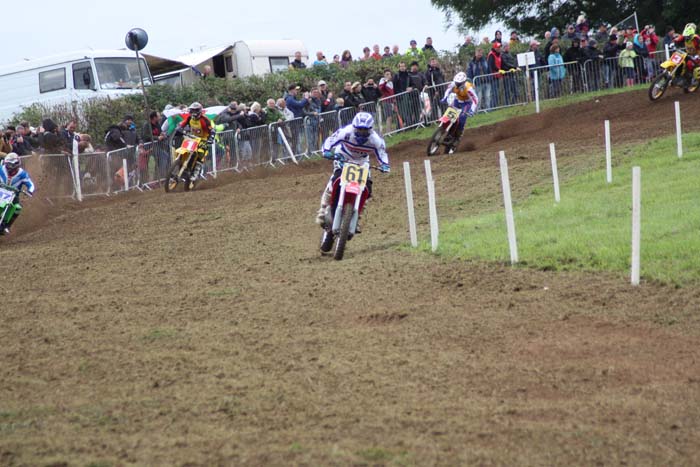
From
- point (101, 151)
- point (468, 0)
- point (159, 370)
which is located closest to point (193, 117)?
point (101, 151)

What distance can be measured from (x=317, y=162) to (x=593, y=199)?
38.8 feet

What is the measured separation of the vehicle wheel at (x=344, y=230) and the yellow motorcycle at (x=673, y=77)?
1496 centimetres

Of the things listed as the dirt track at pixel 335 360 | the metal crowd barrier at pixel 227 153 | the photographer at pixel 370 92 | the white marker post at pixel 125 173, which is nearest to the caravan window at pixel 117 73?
the white marker post at pixel 125 173

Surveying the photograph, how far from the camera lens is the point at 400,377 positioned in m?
7.15

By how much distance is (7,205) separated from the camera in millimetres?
17656

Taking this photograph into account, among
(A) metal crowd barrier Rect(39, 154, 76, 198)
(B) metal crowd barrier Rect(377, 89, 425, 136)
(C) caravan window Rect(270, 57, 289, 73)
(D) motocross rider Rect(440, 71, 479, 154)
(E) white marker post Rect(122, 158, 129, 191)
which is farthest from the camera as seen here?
(C) caravan window Rect(270, 57, 289, 73)

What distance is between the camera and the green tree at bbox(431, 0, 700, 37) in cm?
4597

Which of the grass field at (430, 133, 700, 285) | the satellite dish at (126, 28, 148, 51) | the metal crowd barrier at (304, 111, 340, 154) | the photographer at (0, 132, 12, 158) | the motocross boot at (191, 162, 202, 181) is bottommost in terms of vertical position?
the grass field at (430, 133, 700, 285)

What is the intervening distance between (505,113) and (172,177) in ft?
37.4


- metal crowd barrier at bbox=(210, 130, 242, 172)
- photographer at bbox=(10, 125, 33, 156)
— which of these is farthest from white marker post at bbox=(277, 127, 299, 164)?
photographer at bbox=(10, 125, 33, 156)

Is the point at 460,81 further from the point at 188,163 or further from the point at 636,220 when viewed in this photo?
the point at 636,220

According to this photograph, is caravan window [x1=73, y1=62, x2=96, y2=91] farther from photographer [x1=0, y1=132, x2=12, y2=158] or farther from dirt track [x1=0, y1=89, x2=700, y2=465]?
dirt track [x1=0, y1=89, x2=700, y2=465]

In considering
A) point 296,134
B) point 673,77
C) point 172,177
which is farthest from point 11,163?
point 673,77

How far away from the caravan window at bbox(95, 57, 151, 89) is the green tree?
2353 cm
